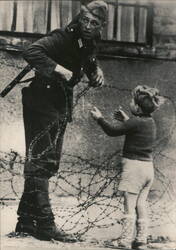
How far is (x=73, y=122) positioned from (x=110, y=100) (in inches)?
19.7

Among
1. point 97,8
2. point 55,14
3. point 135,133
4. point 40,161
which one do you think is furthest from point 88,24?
point 40,161

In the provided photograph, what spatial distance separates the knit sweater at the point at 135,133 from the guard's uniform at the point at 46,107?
55 cm

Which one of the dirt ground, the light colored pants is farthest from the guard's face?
the dirt ground

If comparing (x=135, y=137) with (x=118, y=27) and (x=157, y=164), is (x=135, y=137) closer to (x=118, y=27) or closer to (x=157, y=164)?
(x=157, y=164)

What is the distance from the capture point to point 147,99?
19.2ft

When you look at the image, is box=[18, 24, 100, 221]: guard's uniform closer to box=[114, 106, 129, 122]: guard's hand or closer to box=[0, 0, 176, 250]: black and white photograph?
box=[0, 0, 176, 250]: black and white photograph

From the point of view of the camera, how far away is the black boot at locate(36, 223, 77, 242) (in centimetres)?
588

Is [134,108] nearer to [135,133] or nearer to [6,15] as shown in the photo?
[135,133]

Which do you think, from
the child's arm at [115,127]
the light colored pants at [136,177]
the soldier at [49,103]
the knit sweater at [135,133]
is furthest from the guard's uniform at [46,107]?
the light colored pants at [136,177]

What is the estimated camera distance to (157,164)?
6176 millimetres

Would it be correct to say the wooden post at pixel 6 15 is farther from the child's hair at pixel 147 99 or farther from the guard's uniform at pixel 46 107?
the child's hair at pixel 147 99

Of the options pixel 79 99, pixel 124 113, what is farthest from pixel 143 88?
pixel 79 99

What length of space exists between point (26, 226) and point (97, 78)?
1.85 metres

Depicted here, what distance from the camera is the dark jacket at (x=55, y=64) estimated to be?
5.89 metres
